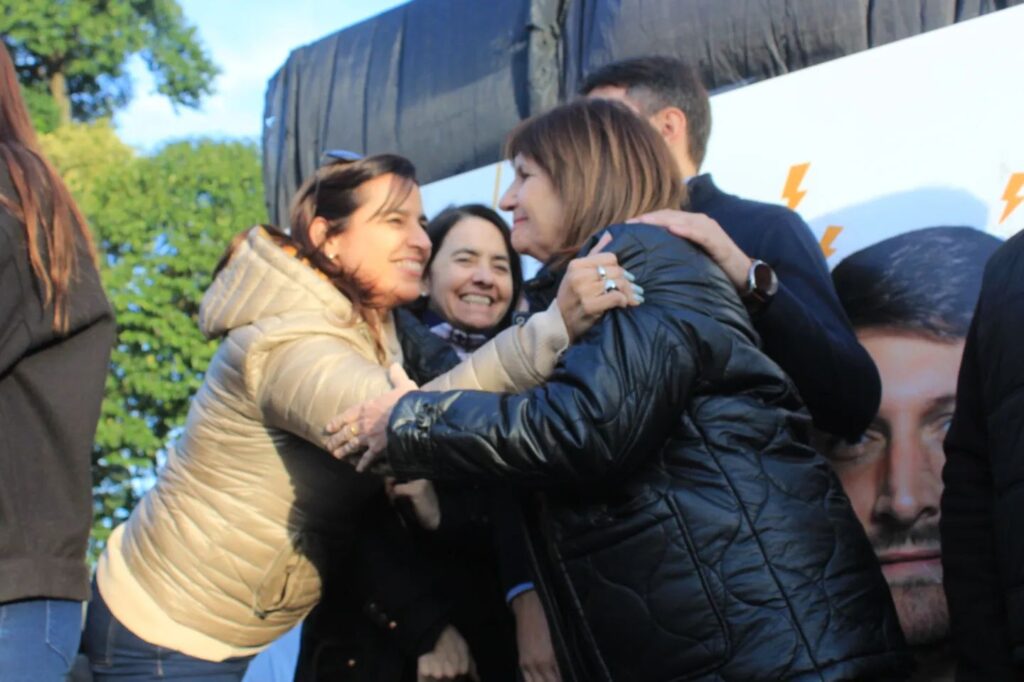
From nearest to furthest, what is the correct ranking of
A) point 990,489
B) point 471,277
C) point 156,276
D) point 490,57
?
1. point 990,489
2. point 471,277
3. point 490,57
4. point 156,276

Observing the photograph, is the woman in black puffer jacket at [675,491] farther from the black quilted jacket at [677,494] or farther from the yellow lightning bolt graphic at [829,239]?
the yellow lightning bolt graphic at [829,239]

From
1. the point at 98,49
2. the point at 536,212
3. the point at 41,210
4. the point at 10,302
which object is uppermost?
the point at 41,210

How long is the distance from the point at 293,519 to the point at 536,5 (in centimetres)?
202

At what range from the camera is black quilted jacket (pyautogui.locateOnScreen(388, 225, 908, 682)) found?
1968mm

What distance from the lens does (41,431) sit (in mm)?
2141

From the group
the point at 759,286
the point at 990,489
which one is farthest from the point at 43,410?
the point at 990,489

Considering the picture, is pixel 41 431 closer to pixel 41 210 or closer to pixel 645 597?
pixel 41 210

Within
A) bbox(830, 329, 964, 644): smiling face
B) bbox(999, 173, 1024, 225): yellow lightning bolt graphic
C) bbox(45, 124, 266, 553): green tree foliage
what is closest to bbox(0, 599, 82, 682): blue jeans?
bbox(830, 329, 964, 644): smiling face

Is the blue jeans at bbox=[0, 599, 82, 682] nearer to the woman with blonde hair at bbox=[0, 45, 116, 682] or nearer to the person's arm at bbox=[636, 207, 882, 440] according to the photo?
the woman with blonde hair at bbox=[0, 45, 116, 682]

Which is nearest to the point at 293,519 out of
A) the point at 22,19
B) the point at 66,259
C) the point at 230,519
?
the point at 230,519

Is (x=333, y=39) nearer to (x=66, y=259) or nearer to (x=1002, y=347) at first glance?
(x=66, y=259)

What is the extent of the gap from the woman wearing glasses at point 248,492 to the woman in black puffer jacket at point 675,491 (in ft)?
1.70

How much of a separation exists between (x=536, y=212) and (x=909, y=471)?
1037 millimetres

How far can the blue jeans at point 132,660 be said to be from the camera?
8.86 ft
